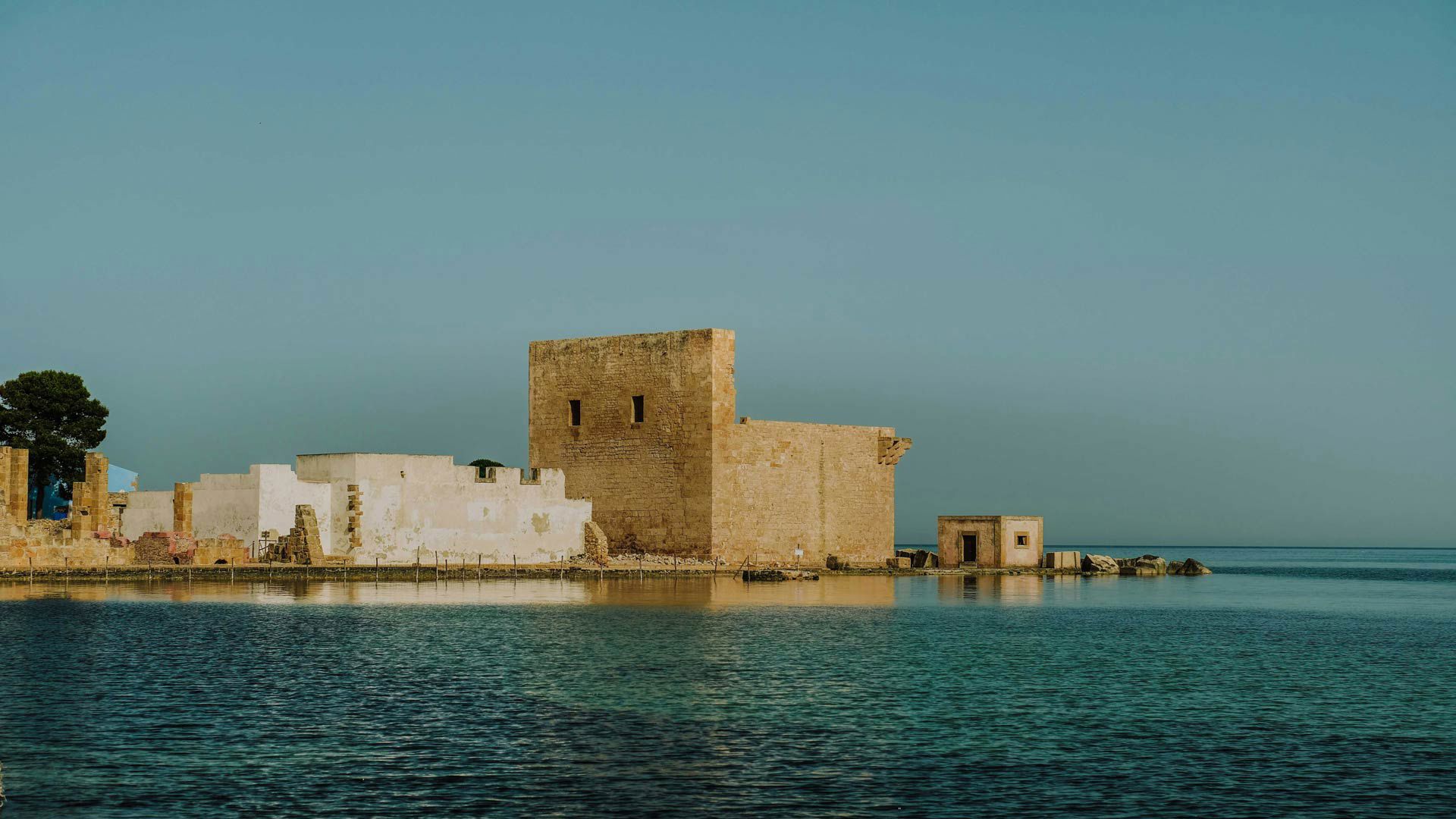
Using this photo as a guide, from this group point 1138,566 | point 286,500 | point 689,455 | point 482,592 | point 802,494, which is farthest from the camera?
point 1138,566

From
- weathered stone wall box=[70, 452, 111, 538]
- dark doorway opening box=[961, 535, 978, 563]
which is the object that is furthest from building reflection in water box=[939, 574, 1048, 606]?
weathered stone wall box=[70, 452, 111, 538]

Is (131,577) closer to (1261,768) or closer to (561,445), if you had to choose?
(561,445)

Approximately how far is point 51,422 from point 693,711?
39069 mm

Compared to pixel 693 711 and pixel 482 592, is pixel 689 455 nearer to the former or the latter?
pixel 482 592

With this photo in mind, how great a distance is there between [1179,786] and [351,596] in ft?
69.3

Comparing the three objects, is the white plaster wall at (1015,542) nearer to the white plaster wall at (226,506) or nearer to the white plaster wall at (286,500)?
the white plaster wall at (286,500)

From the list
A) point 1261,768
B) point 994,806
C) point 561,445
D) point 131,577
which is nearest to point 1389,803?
point 1261,768

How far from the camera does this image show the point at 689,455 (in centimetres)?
3897

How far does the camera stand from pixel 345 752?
1326 cm

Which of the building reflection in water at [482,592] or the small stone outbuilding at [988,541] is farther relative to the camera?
the small stone outbuilding at [988,541]

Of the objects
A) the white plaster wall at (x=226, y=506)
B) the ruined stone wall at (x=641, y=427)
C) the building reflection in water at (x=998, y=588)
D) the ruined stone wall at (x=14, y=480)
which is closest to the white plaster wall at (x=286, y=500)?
the white plaster wall at (x=226, y=506)

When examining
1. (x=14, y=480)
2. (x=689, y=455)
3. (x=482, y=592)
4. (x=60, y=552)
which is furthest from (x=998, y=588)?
(x=14, y=480)

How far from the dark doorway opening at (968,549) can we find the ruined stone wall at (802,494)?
4.27m

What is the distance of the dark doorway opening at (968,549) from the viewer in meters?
47.4
